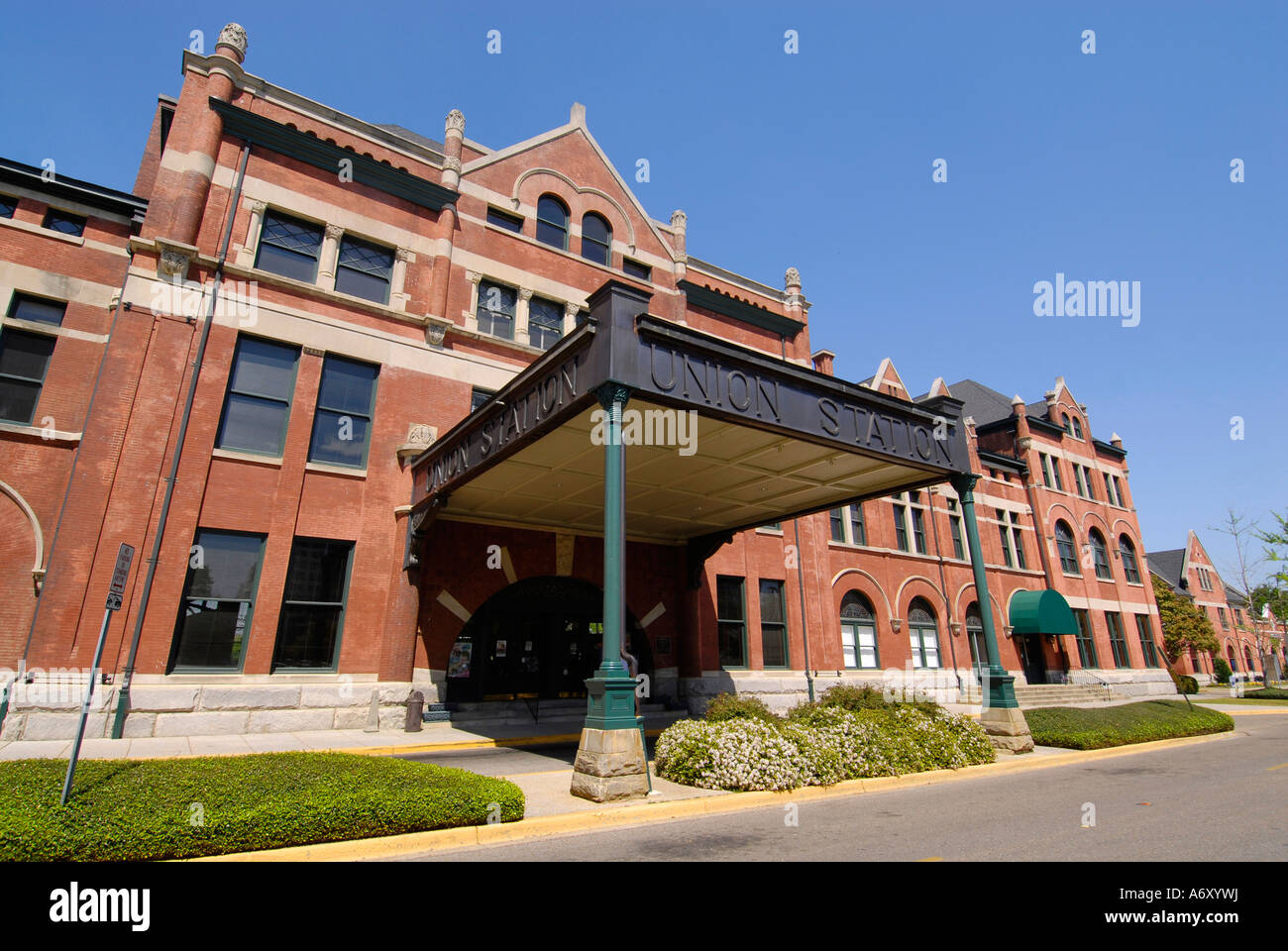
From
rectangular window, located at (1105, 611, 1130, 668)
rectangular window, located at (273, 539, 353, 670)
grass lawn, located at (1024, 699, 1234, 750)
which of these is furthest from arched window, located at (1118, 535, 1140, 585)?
rectangular window, located at (273, 539, 353, 670)

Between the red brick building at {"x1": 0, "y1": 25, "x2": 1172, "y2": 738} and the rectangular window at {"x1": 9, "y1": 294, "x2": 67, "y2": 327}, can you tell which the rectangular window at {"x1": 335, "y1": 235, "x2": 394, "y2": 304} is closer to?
the red brick building at {"x1": 0, "y1": 25, "x2": 1172, "y2": 738}

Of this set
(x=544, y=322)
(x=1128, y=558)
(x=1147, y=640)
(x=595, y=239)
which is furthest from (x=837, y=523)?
(x=1147, y=640)

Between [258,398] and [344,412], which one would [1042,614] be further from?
[258,398]

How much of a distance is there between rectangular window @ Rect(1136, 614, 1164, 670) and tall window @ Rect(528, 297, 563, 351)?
3696 cm

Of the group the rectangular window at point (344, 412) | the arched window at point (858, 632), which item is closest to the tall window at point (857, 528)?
the arched window at point (858, 632)

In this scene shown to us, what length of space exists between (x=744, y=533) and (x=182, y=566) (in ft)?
50.8

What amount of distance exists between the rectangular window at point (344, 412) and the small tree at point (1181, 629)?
48.6 metres

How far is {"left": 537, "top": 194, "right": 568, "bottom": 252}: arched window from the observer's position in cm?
2075

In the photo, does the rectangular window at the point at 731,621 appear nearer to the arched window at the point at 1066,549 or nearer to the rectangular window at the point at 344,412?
the rectangular window at the point at 344,412

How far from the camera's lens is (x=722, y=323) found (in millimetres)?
23766
